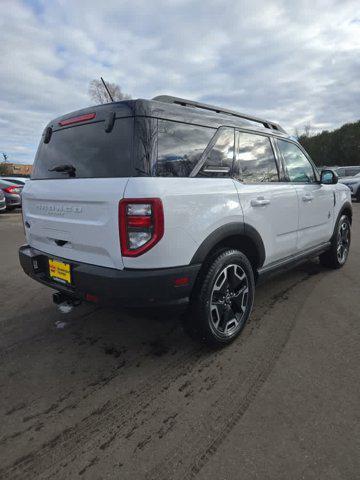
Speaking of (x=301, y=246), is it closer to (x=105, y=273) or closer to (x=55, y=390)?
(x=105, y=273)

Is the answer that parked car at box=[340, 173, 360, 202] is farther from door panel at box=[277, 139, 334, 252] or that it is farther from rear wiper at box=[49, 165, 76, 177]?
rear wiper at box=[49, 165, 76, 177]

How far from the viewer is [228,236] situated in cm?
264

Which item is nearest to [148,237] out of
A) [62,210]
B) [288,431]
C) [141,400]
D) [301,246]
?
[62,210]

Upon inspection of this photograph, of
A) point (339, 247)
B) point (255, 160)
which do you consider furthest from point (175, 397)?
point (339, 247)

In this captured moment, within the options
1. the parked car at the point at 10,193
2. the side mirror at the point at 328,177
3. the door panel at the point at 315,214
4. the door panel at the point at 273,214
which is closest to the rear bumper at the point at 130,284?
the door panel at the point at 273,214

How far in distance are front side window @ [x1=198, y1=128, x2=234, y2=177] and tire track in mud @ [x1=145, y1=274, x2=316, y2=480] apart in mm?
1507

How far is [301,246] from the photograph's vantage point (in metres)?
3.84

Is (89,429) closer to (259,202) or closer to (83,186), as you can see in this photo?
(83,186)

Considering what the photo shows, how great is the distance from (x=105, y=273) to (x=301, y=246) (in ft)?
8.16

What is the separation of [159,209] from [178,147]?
0.58m

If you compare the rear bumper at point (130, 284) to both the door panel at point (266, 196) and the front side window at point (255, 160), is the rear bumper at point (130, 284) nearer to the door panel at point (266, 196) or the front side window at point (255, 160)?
the door panel at point (266, 196)

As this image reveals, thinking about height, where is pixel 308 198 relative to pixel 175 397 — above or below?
above

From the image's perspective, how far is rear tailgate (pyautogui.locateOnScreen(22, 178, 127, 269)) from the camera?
2.19 m

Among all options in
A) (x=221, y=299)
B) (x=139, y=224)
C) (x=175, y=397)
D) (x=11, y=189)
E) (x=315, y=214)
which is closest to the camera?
(x=139, y=224)
